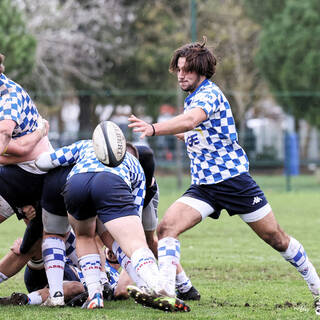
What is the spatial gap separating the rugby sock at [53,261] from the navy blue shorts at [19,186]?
1.36 feet

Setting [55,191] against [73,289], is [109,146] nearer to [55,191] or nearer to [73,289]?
[55,191]

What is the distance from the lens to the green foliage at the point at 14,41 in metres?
22.0

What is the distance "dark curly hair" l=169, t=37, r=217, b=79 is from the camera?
18.7 ft

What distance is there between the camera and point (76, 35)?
95.7ft

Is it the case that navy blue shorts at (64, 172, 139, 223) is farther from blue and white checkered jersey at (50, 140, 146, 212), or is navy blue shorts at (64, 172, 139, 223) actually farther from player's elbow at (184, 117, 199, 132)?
player's elbow at (184, 117, 199, 132)

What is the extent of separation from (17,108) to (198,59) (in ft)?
4.79

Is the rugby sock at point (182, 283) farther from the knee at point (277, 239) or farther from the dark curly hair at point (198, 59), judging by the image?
the dark curly hair at point (198, 59)

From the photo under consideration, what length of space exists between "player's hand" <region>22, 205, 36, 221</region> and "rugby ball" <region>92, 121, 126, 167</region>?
1332 mm

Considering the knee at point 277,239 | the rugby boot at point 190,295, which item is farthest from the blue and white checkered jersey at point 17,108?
the knee at point 277,239

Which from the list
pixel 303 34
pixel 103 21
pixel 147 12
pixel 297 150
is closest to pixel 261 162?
pixel 297 150

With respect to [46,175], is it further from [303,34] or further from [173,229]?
[303,34]

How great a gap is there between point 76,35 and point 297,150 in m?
10.7

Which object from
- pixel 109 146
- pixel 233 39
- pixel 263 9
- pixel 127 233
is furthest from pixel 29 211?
pixel 233 39

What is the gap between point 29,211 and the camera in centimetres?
614
